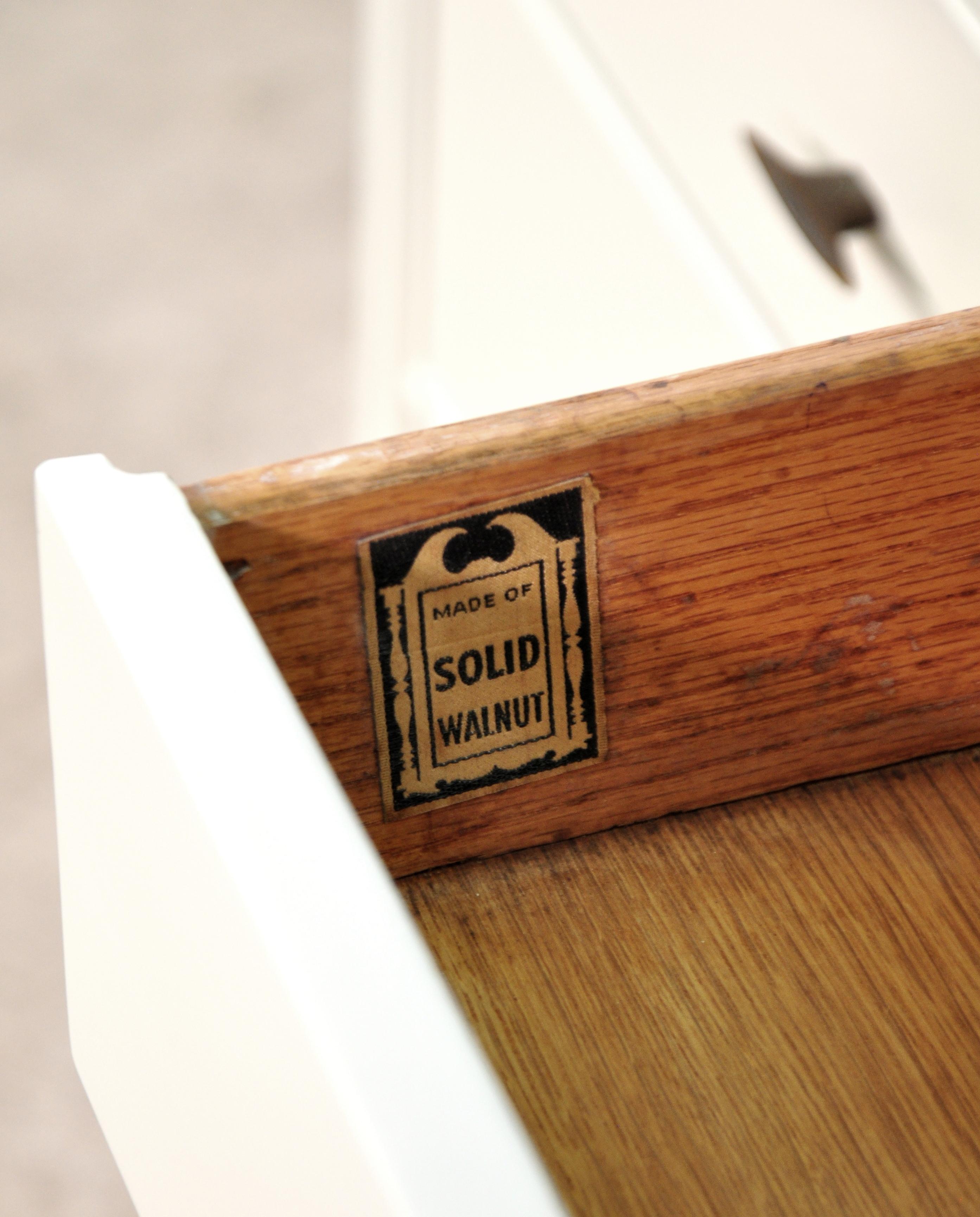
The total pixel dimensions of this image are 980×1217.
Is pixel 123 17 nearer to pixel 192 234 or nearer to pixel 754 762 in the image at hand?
pixel 192 234

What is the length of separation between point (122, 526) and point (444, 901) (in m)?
0.20

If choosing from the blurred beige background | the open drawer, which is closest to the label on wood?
the open drawer

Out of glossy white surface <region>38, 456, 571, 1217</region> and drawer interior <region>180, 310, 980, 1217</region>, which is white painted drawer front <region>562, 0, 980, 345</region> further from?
glossy white surface <region>38, 456, 571, 1217</region>

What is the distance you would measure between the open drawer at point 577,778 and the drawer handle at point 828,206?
0.81 feet

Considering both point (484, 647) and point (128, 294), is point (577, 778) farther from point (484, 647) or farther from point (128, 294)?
point (128, 294)

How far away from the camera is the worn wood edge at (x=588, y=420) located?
15.1 inches

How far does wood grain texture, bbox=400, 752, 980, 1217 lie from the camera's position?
1.37 feet

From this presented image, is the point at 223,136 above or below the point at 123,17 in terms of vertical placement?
below

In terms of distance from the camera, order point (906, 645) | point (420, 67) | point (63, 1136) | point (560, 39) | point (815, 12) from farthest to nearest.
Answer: point (420, 67) → point (63, 1136) → point (560, 39) → point (815, 12) → point (906, 645)

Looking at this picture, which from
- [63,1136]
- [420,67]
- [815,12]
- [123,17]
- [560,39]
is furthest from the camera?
[123,17]

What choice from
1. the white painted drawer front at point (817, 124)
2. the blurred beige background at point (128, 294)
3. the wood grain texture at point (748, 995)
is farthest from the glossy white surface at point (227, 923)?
the blurred beige background at point (128, 294)

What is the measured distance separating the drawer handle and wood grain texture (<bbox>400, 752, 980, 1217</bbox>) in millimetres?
282

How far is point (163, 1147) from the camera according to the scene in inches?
15.8

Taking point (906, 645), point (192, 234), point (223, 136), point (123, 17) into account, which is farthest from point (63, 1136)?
point (123, 17)
